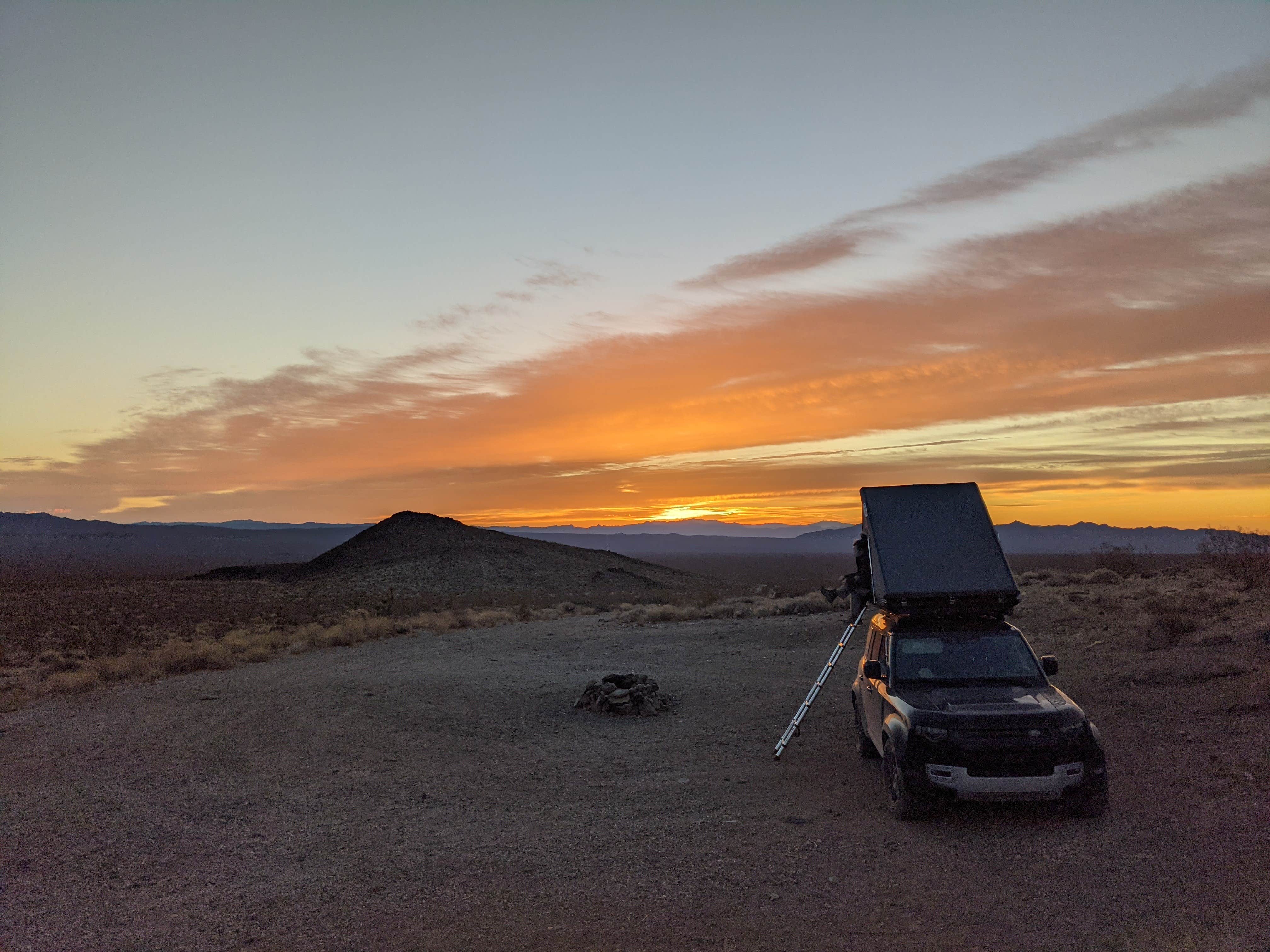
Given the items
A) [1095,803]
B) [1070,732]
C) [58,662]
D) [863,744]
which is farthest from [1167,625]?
[58,662]

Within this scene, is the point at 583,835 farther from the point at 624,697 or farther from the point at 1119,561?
the point at 1119,561

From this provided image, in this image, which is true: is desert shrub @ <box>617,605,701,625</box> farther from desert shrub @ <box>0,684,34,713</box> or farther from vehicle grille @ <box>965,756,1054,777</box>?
vehicle grille @ <box>965,756,1054,777</box>

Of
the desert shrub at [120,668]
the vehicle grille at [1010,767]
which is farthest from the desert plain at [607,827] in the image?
the desert shrub at [120,668]

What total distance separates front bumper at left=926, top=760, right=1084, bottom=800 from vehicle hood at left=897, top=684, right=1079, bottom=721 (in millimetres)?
514

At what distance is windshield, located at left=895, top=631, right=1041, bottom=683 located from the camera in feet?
31.5

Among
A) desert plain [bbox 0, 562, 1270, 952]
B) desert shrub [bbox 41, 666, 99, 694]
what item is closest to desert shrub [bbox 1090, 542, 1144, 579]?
desert plain [bbox 0, 562, 1270, 952]

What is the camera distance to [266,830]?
937cm

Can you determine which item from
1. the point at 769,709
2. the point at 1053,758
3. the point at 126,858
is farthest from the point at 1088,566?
the point at 126,858

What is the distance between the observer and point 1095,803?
8406mm

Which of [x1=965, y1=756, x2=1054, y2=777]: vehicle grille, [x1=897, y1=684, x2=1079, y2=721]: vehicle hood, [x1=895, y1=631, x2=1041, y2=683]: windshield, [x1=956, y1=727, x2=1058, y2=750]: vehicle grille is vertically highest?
[x1=895, y1=631, x2=1041, y2=683]: windshield

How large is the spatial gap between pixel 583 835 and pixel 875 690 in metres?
3.91

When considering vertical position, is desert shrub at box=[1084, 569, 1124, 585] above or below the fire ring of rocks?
above

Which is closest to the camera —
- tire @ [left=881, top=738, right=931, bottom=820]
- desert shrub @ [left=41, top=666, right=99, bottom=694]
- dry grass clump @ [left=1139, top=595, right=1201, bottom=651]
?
tire @ [left=881, top=738, right=931, bottom=820]

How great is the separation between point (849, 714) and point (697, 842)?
23.3ft
